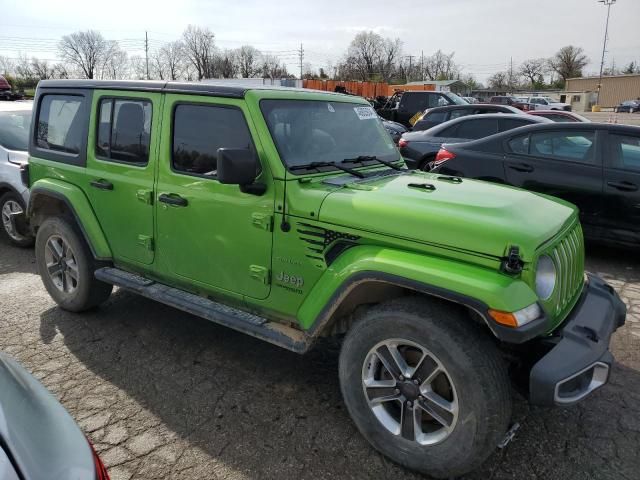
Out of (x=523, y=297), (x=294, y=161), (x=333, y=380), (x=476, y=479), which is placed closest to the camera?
(x=523, y=297)

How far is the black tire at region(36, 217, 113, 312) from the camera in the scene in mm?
4289

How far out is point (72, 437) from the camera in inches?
68.1

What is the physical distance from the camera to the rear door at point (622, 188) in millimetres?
5559

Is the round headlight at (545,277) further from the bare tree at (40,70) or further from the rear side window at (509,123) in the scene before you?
the bare tree at (40,70)

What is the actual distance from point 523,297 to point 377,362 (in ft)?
2.74

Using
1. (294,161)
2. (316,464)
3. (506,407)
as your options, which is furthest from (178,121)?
(506,407)

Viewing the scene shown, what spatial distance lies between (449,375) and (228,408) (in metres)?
1.47

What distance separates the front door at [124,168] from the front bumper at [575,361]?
275cm

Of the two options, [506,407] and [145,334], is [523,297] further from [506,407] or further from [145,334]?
[145,334]

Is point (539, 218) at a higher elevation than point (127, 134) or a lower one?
lower

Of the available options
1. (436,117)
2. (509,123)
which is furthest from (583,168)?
(436,117)

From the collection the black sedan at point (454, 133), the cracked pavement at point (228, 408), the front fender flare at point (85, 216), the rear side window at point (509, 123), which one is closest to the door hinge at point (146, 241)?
the front fender flare at point (85, 216)

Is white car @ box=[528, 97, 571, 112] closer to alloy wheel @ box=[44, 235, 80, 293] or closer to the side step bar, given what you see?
alloy wheel @ box=[44, 235, 80, 293]

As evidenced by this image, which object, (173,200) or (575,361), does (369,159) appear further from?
(575,361)
